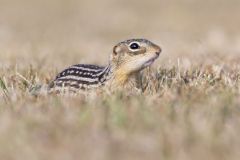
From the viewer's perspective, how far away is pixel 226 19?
2291 cm

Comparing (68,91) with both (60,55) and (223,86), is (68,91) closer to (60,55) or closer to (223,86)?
(223,86)

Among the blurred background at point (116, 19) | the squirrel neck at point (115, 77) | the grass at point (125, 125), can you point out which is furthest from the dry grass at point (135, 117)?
the blurred background at point (116, 19)

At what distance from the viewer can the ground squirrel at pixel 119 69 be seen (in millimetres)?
6839

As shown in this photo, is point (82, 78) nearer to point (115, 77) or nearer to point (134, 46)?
point (115, 77)

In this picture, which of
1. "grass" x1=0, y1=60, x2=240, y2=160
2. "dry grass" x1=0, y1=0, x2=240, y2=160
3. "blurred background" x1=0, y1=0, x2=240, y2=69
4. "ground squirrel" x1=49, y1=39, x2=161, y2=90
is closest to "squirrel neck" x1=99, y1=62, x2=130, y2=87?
"ground squirrel" x1=49, y1=39, x2=161, y2=90

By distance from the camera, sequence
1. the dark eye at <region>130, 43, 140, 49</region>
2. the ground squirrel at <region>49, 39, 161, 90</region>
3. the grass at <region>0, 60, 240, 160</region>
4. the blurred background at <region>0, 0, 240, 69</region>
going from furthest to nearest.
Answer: the blurred background at <region>0, 0, 240, 69</region> → the dark eye at <region>130, 43, 140, 49</region> → the ground squirrel at <region>49, 39, 161, 90</region> → the grass at <region>0, 60, 240, 160</region>

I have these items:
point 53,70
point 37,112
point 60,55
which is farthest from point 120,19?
point 37,112

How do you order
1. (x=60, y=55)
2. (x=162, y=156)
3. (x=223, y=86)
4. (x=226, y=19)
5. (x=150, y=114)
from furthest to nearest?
1. (x=226, y=19)
2. (x=60, y=55)
3. (x=223, y=86)
4. (x=150, y=114)
5. (x=162, y=156)

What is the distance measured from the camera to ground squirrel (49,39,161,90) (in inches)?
269

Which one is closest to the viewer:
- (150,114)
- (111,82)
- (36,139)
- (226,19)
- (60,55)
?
(36,139)

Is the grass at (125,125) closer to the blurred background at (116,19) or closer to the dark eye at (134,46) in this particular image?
the dark eye at (134,46)

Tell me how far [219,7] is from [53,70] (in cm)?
1721

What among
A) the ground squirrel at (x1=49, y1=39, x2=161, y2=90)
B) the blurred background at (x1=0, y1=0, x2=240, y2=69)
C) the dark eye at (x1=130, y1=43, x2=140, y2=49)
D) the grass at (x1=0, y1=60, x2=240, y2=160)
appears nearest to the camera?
the grass at (x1=0, y1=60, x2=240, y2=160)

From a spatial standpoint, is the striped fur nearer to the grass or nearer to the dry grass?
the dry grass
